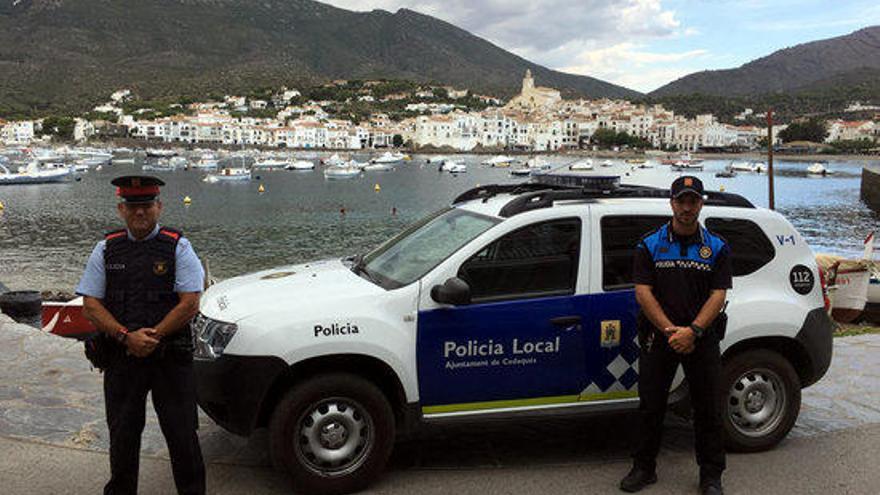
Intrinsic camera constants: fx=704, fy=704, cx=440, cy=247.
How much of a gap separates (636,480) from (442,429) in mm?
1587

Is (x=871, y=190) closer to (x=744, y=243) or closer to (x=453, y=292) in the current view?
(x=744, y=243)

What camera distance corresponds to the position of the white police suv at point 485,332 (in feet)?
14.1

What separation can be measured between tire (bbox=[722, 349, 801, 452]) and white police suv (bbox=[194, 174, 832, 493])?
10 mm

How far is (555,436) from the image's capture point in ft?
18.0

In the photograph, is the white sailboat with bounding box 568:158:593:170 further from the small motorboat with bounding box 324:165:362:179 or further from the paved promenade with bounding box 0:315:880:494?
the small motorboat with bounding box 324:165:362:179

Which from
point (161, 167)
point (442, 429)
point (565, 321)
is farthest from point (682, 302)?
point (161, 167)

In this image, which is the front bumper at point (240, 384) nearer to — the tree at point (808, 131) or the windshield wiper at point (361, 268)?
the windshield wiper at point (361, 268)

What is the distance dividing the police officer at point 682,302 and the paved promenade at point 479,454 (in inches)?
30.0

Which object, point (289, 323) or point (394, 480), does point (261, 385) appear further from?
point (394, 480)

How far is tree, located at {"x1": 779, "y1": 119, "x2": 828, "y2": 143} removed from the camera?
19100 centimetres

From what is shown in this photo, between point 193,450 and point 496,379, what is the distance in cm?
187

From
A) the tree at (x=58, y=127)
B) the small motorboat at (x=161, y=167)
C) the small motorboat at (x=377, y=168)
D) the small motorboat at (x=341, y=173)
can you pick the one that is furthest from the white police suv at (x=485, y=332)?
the tree at (x=58, y=127)

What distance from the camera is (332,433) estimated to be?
4.33 metres

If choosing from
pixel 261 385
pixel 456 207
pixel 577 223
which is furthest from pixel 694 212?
pixel 261 385
